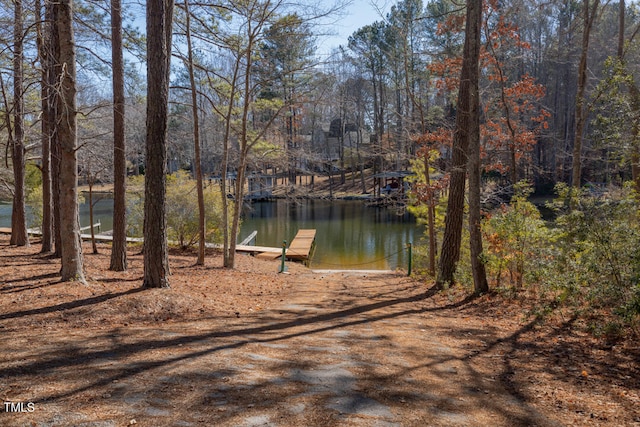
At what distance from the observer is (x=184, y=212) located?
1534cm

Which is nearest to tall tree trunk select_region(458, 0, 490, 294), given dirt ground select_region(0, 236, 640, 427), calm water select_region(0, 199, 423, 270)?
dirt ground select_region(0, 236, 640, 427)

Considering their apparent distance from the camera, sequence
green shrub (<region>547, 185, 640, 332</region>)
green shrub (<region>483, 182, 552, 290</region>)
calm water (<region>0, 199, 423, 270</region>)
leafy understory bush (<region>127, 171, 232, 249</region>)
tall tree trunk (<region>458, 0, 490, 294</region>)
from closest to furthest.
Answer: green shrub (<region>547, 185, 640, 332</region>) < green shrub (<region>483, 182, 552, 290</region>) < tall tree trunk (<region>458, 0, 490, 294</region>) < leafy understory bush (<region>127, 171, 232, 249</region>) < calm water (<region>0, 199, 423, 270</region>)

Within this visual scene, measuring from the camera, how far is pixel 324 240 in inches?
887

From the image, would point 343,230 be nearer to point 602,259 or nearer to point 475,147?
point 475,147

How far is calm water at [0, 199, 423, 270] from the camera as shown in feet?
59.1

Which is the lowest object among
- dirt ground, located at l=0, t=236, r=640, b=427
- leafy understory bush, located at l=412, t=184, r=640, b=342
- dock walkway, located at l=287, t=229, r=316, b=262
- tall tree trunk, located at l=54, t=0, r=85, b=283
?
dock walkway, located at l=287, t=229, r=316, b=262

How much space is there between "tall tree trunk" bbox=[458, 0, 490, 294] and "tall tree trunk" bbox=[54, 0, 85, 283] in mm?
5699

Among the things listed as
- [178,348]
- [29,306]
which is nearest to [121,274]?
[29,306]

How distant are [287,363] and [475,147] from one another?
4744mm

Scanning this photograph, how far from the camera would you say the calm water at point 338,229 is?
18016 millimetres

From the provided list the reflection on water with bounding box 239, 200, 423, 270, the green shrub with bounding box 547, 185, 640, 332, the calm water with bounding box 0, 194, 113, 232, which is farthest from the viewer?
the calm water with bounding box 0, 194, 113, 232

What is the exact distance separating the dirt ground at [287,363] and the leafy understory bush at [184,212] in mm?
8631

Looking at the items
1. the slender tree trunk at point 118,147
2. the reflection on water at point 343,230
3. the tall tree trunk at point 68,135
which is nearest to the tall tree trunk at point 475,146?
the tall tree trunk at point 68,135

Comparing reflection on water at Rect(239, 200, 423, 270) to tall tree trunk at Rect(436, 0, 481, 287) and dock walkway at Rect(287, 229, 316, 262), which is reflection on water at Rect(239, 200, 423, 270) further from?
tall tree trunk at Rect(436, 0, 481, 287)
